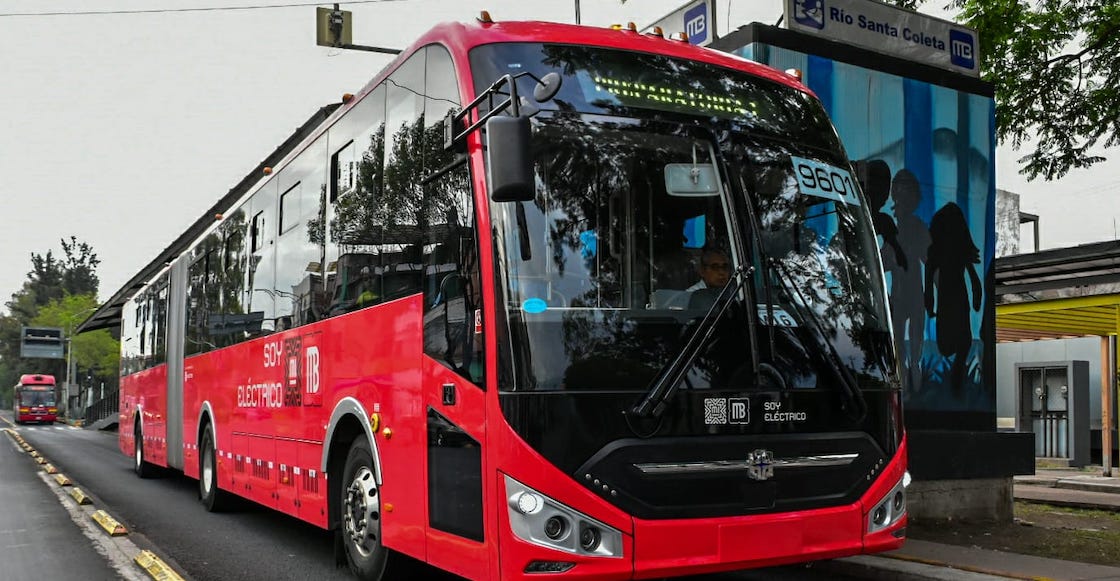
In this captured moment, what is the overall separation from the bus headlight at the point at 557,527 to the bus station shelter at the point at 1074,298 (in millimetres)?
14340

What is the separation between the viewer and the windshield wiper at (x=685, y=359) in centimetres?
535

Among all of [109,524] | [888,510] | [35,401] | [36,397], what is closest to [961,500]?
[888,510]

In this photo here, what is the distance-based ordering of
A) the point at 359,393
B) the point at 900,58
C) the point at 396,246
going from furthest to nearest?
the point at 900,58 < the point at 359,393 < the point at 396,246

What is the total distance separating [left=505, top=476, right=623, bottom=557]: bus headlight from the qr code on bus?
765mm

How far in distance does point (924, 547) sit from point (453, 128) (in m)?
5.52

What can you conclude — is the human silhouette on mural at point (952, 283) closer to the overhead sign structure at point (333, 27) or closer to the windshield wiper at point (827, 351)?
the windshield wiper at point (827, 351)

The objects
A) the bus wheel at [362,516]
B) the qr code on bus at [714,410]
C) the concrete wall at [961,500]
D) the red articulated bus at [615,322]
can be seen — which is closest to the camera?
the red articulated bus at [615,322]

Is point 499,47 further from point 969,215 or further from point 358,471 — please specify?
point 969,215

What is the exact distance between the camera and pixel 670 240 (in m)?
5.59

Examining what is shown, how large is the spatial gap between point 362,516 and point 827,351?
334 cm

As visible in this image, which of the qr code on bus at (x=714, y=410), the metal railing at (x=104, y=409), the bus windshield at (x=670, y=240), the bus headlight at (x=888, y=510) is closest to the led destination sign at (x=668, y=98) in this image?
the bus windshield at (x=670, y=240)

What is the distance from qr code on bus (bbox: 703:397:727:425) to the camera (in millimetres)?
5496

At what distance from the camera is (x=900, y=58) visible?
1127cm

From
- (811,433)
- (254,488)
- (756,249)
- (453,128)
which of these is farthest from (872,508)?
(254,488)
